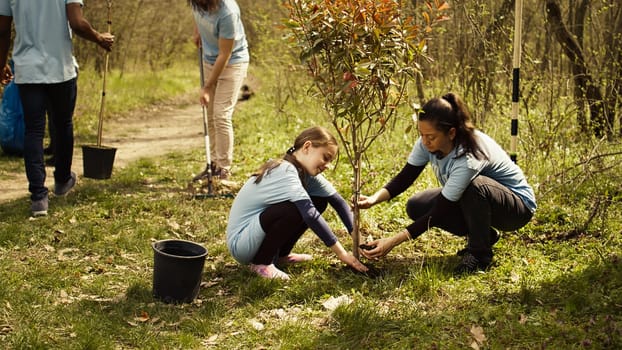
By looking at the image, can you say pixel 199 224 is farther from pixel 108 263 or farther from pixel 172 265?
pixel 172 265

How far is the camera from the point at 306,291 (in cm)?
412

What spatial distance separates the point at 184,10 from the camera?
712 inches

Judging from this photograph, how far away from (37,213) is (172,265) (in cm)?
233

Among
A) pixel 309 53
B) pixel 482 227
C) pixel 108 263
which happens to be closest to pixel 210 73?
pixel 108 263

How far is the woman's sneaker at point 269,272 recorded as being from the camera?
4.31 metres

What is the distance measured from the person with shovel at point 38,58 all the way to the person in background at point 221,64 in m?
1.09

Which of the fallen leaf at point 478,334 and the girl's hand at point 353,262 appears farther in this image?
the girl's hand at point 353,262

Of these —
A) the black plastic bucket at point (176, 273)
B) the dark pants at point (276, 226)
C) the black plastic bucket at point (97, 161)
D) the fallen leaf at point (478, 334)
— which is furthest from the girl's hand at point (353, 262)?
the black plastic bucket at point (97, 161)

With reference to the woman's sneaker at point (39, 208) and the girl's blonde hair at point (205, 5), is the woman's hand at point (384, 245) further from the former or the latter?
the girl's blonde hair at point (205, 5)

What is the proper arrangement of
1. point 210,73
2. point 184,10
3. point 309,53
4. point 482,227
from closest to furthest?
point 309,53 < point 482,227 < point 210,73 < point 184,10

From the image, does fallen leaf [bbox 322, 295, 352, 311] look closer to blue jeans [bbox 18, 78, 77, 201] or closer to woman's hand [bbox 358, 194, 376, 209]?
woman's hand [bbox 358, 194, 376, 209]

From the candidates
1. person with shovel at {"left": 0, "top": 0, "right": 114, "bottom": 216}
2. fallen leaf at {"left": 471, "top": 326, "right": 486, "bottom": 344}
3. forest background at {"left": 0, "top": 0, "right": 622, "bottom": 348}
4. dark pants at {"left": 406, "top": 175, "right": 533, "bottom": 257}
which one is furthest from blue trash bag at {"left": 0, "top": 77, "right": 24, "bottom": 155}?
fallen leaf at {"left": 471, "top": 326, "right": 486, "bottom": 344}

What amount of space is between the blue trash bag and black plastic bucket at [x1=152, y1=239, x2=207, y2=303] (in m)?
4.69

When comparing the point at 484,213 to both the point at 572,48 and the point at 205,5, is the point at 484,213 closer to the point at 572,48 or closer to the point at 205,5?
the point at 205,5
